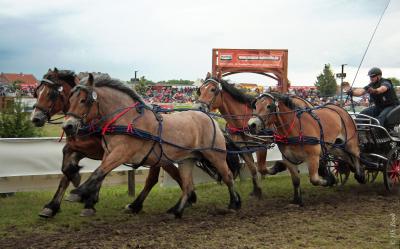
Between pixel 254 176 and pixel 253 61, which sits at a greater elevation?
pixel 253 61

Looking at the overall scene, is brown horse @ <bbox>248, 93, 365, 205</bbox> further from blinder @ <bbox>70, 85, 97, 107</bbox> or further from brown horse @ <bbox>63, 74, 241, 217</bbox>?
blinder @ <bbox>70, 85, 97, 107</bbox>

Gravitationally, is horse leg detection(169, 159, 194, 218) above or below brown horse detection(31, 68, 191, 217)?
below

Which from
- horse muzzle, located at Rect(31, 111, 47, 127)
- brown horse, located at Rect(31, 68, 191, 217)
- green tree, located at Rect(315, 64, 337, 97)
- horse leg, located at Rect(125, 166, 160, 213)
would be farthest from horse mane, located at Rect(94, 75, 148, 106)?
green tree, located at Rect(315, 64, 337, 97)

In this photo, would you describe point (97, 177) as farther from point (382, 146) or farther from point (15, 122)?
point (382, 146)

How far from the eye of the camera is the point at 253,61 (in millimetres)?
23328

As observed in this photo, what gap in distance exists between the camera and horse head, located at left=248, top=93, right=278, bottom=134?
7.58 metres

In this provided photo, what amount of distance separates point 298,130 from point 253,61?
15864 mm

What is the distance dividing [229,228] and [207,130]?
1.57 meters

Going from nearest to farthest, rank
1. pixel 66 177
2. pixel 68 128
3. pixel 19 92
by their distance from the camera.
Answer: pixel 68 128, pixel 66 177, pixel 19 92

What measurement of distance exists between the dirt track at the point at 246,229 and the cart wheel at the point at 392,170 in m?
0.74

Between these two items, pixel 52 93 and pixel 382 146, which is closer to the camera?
pixel 52 93

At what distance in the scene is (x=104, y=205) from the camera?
788 centimetres

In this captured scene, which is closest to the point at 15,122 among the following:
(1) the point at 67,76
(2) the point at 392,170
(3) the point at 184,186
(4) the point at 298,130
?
(1) the point at 67,76

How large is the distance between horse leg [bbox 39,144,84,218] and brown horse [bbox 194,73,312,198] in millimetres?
2702
